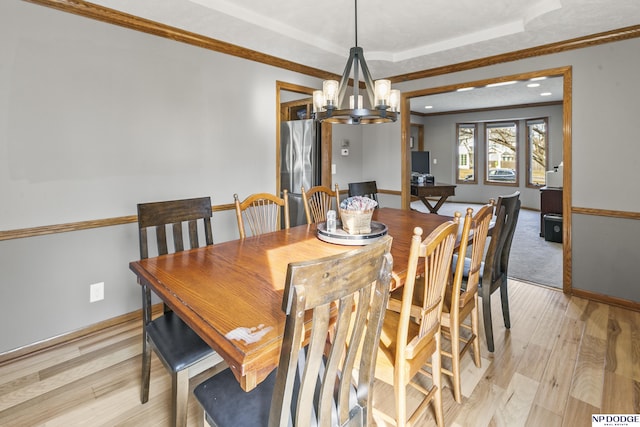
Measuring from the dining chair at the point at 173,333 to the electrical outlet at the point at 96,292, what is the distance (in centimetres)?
107

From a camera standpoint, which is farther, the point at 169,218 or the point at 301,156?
the point at 301,156

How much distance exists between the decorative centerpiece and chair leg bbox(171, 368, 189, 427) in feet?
3.64

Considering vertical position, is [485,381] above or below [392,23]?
below

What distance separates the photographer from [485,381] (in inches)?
76.4

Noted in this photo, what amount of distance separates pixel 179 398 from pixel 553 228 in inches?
214

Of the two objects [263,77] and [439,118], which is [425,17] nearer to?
[263,77]

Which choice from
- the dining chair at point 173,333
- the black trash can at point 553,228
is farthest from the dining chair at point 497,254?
the black trash can at point 553,228

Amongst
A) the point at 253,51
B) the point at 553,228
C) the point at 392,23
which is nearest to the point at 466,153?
the point at 553,228

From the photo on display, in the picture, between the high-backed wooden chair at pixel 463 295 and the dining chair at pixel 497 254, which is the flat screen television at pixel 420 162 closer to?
the dining chair at pixel 497 254

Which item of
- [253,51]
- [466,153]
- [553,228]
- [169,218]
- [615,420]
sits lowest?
[615,420]

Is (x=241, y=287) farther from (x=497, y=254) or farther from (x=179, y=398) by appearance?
(x=497, y=254)

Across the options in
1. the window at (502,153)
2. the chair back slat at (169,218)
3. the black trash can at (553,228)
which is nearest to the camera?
the chair back slat at (169,218)

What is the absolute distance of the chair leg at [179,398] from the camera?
1.34m

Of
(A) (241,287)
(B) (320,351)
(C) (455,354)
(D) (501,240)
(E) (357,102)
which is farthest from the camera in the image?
(D) (501,240)
